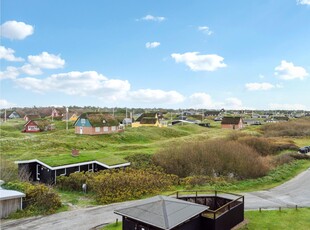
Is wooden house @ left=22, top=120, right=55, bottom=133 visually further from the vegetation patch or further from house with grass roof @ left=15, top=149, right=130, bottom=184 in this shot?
the vegetation patch

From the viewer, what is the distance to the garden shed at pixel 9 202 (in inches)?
734

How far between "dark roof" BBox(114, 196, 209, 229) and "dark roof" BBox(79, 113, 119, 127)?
127 feet

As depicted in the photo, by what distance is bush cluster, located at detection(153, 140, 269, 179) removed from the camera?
98.5 ft

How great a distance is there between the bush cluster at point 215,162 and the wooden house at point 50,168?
581 centimetres

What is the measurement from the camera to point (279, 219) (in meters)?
17.8

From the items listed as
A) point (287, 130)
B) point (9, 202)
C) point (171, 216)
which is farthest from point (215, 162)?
point (287, 130)

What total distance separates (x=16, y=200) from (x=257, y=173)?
2212cm

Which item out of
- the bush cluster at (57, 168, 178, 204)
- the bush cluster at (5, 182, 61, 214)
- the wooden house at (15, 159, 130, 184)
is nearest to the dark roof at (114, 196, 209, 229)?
the bush cluster at (5, 182, 61, 214)

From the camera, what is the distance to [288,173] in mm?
30625

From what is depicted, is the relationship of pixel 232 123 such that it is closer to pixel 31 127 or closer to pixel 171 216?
pixel 31 127

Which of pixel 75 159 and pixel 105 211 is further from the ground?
pixel 75 159

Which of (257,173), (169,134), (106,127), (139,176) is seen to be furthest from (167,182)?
(169,134)

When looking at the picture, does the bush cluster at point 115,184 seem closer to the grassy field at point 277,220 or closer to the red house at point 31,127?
the grassy field at point 277,220

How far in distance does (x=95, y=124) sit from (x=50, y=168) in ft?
83.0
